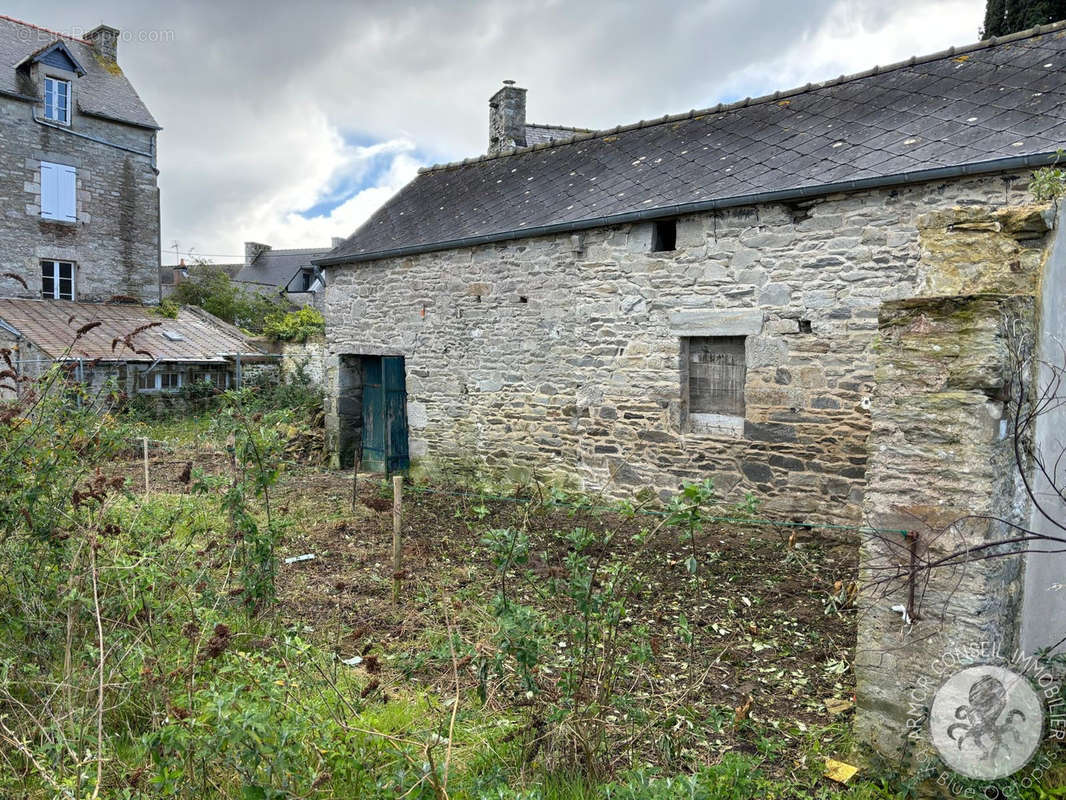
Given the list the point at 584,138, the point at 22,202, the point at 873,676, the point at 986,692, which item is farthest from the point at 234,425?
the point at 22,202

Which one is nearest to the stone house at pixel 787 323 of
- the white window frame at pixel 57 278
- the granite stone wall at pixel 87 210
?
the white window frame at pixel 57 278

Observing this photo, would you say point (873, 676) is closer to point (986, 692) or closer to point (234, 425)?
point (986, 692)

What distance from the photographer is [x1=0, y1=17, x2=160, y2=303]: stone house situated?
15891 mm

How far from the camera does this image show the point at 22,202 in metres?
16.0

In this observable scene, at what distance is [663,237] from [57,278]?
15.8 m

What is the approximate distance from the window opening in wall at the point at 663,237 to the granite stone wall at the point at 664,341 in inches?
3.8

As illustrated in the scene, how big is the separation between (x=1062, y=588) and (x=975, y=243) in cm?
182

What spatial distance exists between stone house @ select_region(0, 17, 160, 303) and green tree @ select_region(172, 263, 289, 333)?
727cm

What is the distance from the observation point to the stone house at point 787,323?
2.92m

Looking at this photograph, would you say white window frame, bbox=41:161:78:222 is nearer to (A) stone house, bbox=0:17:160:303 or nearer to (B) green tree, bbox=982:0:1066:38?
(A) stone house, bbox=0:17:160:303

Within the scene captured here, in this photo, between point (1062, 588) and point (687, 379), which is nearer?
point (1062, 588)

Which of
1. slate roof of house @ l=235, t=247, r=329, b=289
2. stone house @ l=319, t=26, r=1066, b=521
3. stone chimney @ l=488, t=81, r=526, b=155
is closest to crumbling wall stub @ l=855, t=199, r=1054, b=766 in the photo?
stone house @ l=319, t=26, r=1066, b=521

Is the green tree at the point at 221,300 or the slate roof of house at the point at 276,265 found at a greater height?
the slate roof of house at the point at 276,265

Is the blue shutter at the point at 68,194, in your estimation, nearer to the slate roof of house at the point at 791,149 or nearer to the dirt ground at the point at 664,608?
the slate roof of house at the point at 791,149
